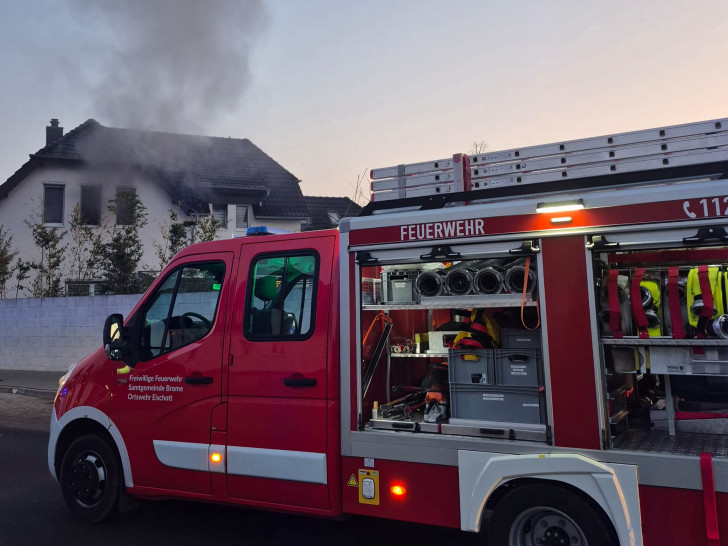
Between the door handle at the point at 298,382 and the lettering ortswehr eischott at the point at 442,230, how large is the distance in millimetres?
1125

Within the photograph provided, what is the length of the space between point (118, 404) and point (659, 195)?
411cm

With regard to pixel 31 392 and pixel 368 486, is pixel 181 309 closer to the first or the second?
pixel 368 486

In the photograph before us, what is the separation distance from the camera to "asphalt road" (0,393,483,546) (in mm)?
4461

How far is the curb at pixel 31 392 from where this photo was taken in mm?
12653

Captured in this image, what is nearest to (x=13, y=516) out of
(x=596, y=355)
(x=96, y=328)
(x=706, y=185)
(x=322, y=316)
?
(x=322, y=316)

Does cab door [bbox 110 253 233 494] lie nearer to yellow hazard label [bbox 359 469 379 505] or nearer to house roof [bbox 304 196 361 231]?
yellow hazard label [bbox 359 469 379 505]

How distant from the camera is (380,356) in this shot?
4.24 meters

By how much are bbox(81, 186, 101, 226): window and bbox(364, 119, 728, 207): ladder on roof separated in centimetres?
1944

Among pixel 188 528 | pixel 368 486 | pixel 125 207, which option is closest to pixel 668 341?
pixel 368 486

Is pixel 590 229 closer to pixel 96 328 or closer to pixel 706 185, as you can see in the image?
pixel 706 185

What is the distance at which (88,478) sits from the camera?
4844mm

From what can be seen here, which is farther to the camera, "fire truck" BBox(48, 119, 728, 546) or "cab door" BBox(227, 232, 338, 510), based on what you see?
"cab door" BBox(227, 232, 338, 510)

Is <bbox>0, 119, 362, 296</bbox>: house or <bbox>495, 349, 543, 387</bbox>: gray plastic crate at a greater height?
<bbox>0, 119, 362, 296</bbox>: house

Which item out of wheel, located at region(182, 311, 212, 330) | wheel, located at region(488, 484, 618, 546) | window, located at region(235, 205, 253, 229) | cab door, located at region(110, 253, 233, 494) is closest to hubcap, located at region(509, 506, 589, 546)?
wheel, located at region(488, 484, 618, 546)
